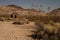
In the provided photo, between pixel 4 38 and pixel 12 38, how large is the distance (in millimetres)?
690

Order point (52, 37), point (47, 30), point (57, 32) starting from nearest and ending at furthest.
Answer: point (52, 37) < point (57, 32) < point (47, 30)

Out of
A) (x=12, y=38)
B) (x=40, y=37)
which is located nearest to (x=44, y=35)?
(x=40, y=37)

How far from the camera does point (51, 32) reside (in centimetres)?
1537

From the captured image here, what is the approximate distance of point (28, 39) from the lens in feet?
50.0

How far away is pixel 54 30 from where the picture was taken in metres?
15.5

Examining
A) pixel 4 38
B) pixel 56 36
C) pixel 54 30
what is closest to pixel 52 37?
pixel 56 36

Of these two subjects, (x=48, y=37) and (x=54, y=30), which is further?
(x=54, y=30)

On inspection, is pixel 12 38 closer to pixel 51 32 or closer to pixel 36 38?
pixel 36 38

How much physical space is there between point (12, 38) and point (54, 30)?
3715mm

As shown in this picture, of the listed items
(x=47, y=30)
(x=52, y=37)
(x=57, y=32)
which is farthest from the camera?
(x=47, y=30)

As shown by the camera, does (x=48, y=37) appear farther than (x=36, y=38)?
No

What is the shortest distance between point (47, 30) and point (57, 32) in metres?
1.39

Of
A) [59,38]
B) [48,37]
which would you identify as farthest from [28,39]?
[59,38]

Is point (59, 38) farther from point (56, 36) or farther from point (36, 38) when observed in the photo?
point (36, 38)
